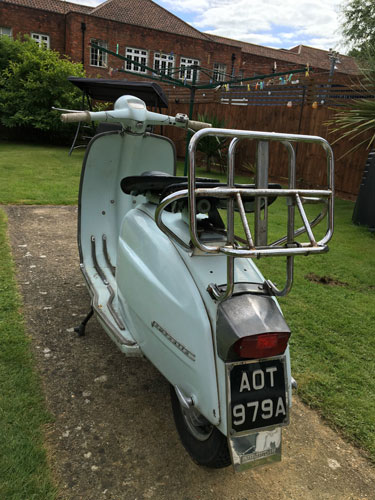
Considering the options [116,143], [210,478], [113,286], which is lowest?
[210,478]

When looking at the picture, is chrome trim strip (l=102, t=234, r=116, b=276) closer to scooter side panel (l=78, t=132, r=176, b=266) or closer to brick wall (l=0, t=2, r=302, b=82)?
scooter side panel (l=78, t=132, r=176, b=266)

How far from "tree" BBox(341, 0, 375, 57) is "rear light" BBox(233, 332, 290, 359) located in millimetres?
24466

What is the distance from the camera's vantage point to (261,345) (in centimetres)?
138

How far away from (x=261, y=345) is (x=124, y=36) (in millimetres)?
24304

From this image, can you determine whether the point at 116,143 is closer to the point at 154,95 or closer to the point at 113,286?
the point at 154,95

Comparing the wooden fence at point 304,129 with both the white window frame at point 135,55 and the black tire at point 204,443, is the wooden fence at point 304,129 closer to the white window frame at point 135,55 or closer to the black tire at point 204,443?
the black tire at point 204,443

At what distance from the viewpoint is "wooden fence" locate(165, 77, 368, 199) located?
7637mm

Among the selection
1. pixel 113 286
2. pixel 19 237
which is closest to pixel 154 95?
pixel 113 286

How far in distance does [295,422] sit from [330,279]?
215 cm

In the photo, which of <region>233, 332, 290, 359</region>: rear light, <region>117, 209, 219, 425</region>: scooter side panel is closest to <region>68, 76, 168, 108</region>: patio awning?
<region>117, 209, 219, 425</region>: scooter side panel

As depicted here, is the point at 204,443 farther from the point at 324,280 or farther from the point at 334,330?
the point at 324,280

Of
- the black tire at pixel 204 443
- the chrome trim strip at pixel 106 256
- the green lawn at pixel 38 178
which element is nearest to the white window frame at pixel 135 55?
the green lawn at pixel 38 178

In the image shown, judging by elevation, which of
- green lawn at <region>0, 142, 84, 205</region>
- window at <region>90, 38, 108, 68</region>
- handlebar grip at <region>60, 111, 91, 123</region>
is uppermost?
window at <region>90, 38, 108, 68</region>

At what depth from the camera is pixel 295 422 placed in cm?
203
